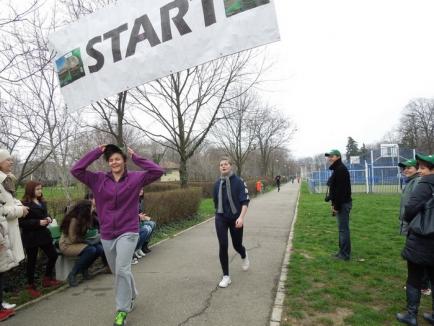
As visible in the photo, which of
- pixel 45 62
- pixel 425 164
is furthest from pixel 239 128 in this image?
pixel 425 164

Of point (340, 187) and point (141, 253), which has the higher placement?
point (340, 187)

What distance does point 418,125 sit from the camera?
72.4 m

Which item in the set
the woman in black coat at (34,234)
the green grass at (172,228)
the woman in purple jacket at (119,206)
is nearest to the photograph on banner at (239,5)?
the woman in purple jacket at (119,206)

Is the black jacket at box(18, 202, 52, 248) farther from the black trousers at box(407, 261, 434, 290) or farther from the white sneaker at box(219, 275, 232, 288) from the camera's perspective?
the black trousers at box(407, 261, 434, 290)

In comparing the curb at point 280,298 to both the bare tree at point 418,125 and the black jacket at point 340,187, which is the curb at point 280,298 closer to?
the black jacket at point 340,187

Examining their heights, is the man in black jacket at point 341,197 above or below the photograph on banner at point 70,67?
below

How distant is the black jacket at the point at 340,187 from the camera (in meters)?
6.43

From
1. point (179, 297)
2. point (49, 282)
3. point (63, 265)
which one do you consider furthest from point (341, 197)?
point (49, 282)

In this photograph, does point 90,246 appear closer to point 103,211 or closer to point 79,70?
point 103,211

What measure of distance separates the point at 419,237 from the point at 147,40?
3378 millimetres

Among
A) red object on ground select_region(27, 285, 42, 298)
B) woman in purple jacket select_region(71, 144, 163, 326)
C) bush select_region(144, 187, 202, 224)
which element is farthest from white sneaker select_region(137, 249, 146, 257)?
woman in purple jacket select_region(71, 144, 163, 326)

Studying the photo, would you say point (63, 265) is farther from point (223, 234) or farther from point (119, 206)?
point (223, 234)

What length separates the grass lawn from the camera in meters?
4.07

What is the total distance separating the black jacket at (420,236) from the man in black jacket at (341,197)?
2.60 meters
